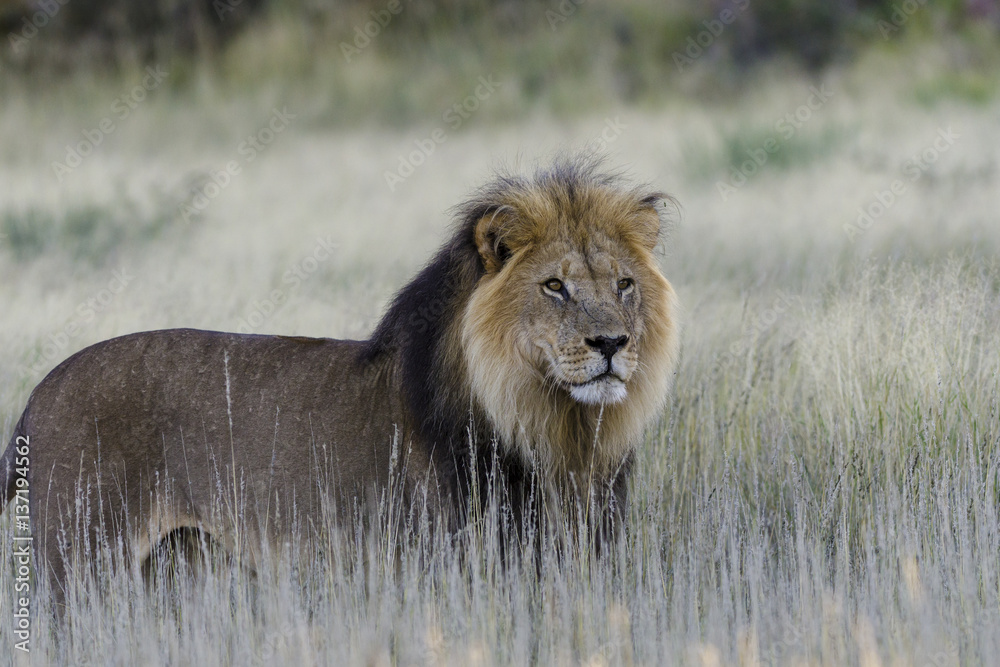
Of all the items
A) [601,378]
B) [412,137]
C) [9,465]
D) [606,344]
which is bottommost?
[9,465]

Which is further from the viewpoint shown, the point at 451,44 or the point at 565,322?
the point at 451,44

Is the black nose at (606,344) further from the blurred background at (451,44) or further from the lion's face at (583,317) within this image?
the blurred background at (451,44)

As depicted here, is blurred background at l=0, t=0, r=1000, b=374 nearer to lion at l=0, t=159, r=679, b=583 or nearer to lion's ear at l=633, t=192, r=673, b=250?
lion at l=0, t=159, r=679, b=583

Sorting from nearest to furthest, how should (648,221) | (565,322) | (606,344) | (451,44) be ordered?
(606,344), (565,322), (648,221), (451,44)

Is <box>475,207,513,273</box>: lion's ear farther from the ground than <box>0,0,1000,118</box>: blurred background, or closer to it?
closer to it

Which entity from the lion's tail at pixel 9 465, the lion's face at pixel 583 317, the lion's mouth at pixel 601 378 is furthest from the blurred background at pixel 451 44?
the lion's mouth at pixel 601 378

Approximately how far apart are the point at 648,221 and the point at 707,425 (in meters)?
2.04

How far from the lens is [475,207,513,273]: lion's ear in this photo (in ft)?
18.4

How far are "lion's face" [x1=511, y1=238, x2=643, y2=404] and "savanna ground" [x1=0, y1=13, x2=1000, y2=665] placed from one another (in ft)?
2.38

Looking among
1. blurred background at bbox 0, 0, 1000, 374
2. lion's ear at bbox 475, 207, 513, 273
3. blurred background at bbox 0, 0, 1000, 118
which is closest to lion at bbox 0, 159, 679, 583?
lion's ear at bbox 475, 207, 513, 273

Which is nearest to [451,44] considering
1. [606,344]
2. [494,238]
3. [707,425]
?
[707,425]

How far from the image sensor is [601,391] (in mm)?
5316

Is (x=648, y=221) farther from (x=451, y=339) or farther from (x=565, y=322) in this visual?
(x=451, y=339)

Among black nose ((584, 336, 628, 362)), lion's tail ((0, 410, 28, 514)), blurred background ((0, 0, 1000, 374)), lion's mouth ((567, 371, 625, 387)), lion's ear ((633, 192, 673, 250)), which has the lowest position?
lion's tail ((0, 410, 28, 514))
